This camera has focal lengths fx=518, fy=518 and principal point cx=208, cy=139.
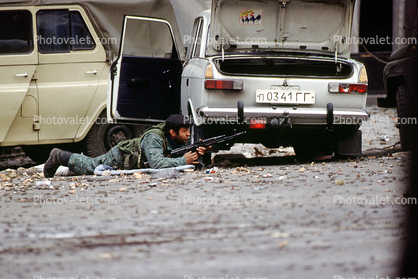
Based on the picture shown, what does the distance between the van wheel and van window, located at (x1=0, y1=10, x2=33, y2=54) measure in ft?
4.57

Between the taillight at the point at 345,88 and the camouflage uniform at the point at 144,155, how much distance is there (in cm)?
188

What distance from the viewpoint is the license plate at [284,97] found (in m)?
5.86

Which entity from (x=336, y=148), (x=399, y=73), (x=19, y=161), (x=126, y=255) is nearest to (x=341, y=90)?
(x=336, y=148)

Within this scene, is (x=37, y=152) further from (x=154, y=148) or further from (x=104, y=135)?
(x=154, y=148)

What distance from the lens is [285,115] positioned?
5.83 meters

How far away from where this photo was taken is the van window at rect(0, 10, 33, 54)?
707 centimetres

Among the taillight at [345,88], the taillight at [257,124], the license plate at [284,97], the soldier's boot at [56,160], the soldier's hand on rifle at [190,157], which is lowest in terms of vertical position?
the soldier's boot at [56,160]

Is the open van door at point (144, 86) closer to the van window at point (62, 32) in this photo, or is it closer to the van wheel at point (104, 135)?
the van wheel at point (104, 135)

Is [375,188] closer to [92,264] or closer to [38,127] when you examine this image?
[92,264]

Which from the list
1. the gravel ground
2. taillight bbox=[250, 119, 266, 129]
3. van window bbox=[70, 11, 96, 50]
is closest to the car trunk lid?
taillight bbox=[250, 119, 266, 129]

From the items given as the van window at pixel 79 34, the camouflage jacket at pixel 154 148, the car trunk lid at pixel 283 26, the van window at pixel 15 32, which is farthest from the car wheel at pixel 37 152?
the car trunk lid at pixel 283 26

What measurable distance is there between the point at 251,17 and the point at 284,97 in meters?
1.29

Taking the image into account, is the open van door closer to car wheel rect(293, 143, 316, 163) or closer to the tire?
car wheel rect(293, 143, 316, 163)

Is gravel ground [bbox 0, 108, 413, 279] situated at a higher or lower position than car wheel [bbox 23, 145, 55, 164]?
higher
